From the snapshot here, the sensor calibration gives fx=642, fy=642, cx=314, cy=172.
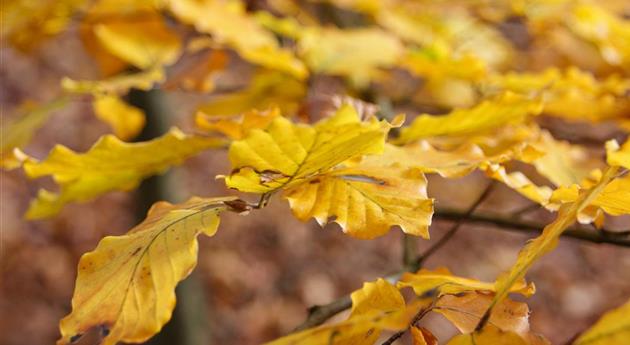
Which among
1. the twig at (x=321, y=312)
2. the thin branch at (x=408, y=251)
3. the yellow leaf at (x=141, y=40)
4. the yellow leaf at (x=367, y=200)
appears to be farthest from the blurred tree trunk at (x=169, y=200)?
the yellow leaf at (x=367, y=200)

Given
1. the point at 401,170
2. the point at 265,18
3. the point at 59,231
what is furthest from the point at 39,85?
the point at 401,170

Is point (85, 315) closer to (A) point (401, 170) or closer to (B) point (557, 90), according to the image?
(A) point (401, 170)

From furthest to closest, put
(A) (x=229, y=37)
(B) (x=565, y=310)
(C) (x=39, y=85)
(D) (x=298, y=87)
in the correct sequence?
(C) (x=39, y=85) → (B) (x=565, y=310) → (D) (x=298, y=87) → (A) (x=229, y=37)

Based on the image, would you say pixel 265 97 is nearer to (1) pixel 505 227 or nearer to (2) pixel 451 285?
(1) pixel 505 227

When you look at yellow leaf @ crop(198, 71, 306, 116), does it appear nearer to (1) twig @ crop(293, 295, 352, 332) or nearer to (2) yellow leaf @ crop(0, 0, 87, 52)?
(2) yellow leaf @ crop(0, 0, 87, 52)

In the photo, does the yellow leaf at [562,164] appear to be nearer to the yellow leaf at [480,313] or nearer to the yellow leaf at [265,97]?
the yellow leaf at [480,313]

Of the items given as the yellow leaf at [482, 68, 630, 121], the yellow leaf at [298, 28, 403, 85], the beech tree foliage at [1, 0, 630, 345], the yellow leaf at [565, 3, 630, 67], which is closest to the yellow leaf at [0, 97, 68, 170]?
the beech tree foliage at [1, 0, 630, 345]
